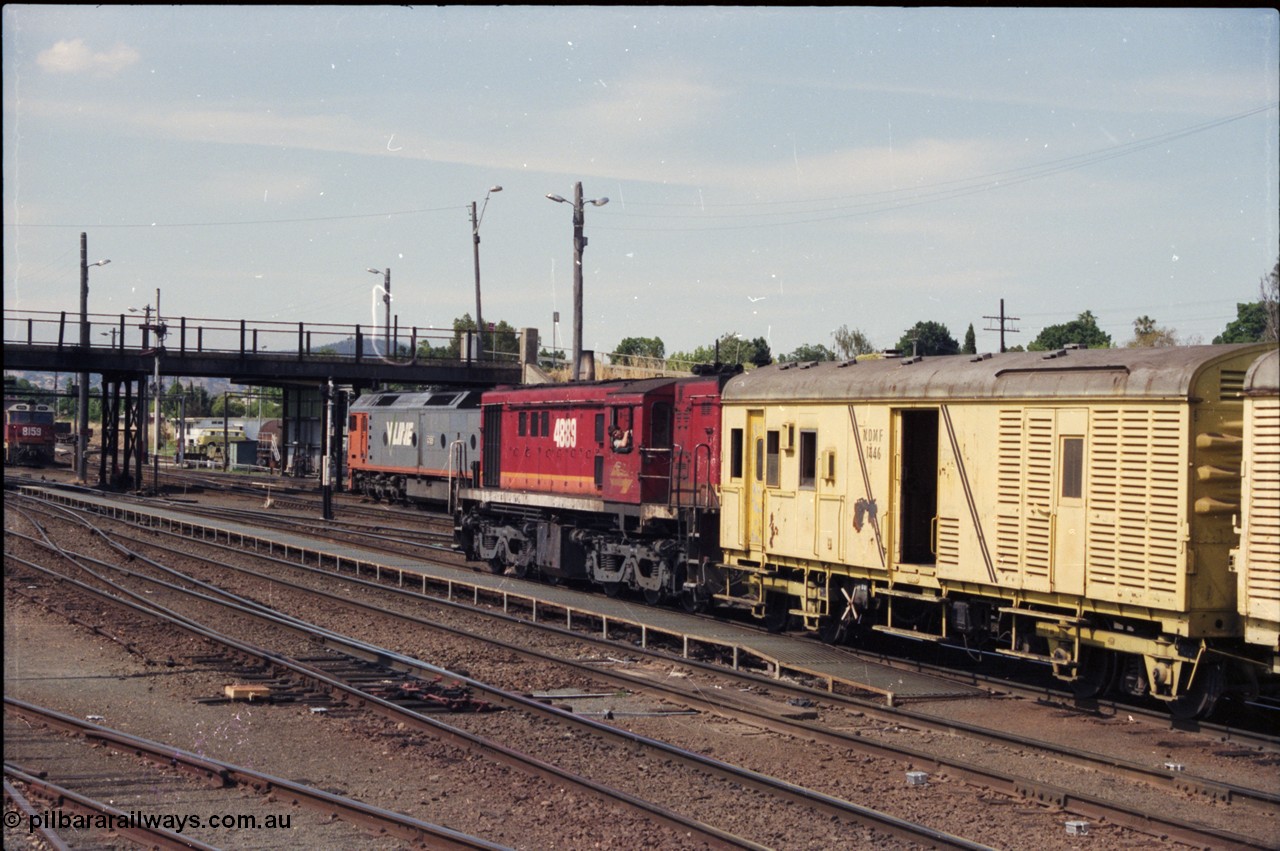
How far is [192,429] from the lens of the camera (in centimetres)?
11788

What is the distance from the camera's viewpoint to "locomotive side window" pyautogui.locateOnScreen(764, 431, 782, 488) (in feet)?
60.8

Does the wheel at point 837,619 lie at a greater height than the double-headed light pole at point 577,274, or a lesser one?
lesser

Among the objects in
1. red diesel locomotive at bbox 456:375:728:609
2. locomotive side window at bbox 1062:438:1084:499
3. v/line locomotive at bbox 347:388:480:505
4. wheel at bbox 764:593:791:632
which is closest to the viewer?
locomotive side window at bbox 1062:438:1084:499

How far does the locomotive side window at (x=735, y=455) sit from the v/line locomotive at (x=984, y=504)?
1.4 inches

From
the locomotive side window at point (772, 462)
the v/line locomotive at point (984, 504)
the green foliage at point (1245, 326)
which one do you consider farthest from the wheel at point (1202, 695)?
the green foliage at point (1245, 326)

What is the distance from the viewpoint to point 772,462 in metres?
18.7

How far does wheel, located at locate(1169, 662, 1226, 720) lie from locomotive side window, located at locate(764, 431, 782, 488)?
22.4ft

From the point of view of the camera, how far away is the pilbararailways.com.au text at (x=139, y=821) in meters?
9.62

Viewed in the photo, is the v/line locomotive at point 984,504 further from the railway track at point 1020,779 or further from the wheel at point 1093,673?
the railway track at point 1020,779

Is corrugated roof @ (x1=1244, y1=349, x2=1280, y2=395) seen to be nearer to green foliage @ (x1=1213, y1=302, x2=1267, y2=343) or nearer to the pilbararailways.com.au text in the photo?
the pilbararailways.com.au text

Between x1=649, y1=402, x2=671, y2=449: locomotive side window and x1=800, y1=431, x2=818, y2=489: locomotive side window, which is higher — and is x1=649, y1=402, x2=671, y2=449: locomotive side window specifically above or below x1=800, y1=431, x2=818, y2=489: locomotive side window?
above

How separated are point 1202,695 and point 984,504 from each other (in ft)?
10.3

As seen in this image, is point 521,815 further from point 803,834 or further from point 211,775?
point 211,775

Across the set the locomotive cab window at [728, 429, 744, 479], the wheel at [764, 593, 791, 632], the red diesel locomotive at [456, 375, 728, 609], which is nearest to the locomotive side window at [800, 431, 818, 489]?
the locomotive cab window at [728, 429, 744, 479]
